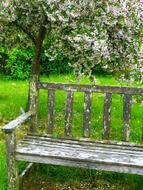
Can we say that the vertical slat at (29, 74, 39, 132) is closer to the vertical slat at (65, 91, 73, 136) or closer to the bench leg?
the vertical slat at (65, 91, 73, 136)

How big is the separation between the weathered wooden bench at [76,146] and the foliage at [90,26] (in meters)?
0.95

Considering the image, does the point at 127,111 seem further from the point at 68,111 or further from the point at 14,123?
the point at 14,123

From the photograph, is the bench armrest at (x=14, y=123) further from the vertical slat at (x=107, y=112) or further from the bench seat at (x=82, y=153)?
the vertical slat at (x=107, y=112)

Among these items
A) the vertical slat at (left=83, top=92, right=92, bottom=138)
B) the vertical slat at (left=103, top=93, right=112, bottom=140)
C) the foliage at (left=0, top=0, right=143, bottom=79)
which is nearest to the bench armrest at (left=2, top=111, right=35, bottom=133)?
the vertical slat at (left=83, top=92, right=92, bottom=138)

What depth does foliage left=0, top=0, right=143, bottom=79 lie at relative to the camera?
21.4 ft

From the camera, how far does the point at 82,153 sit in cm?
535

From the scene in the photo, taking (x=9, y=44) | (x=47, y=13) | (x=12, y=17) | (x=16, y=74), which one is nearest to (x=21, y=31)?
(x=9, y=44)

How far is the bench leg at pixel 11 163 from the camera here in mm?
5273

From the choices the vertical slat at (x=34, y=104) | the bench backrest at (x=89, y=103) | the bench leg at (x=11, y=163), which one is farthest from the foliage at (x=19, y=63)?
the bench leg at (x=11, y=163)

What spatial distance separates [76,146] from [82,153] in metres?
0.32

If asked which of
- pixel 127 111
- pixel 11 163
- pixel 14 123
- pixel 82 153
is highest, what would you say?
pixel 127 111

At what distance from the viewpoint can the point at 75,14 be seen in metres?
6.51

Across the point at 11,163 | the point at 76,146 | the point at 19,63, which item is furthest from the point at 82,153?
the point at 19,63

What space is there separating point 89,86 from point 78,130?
2.15 metres
